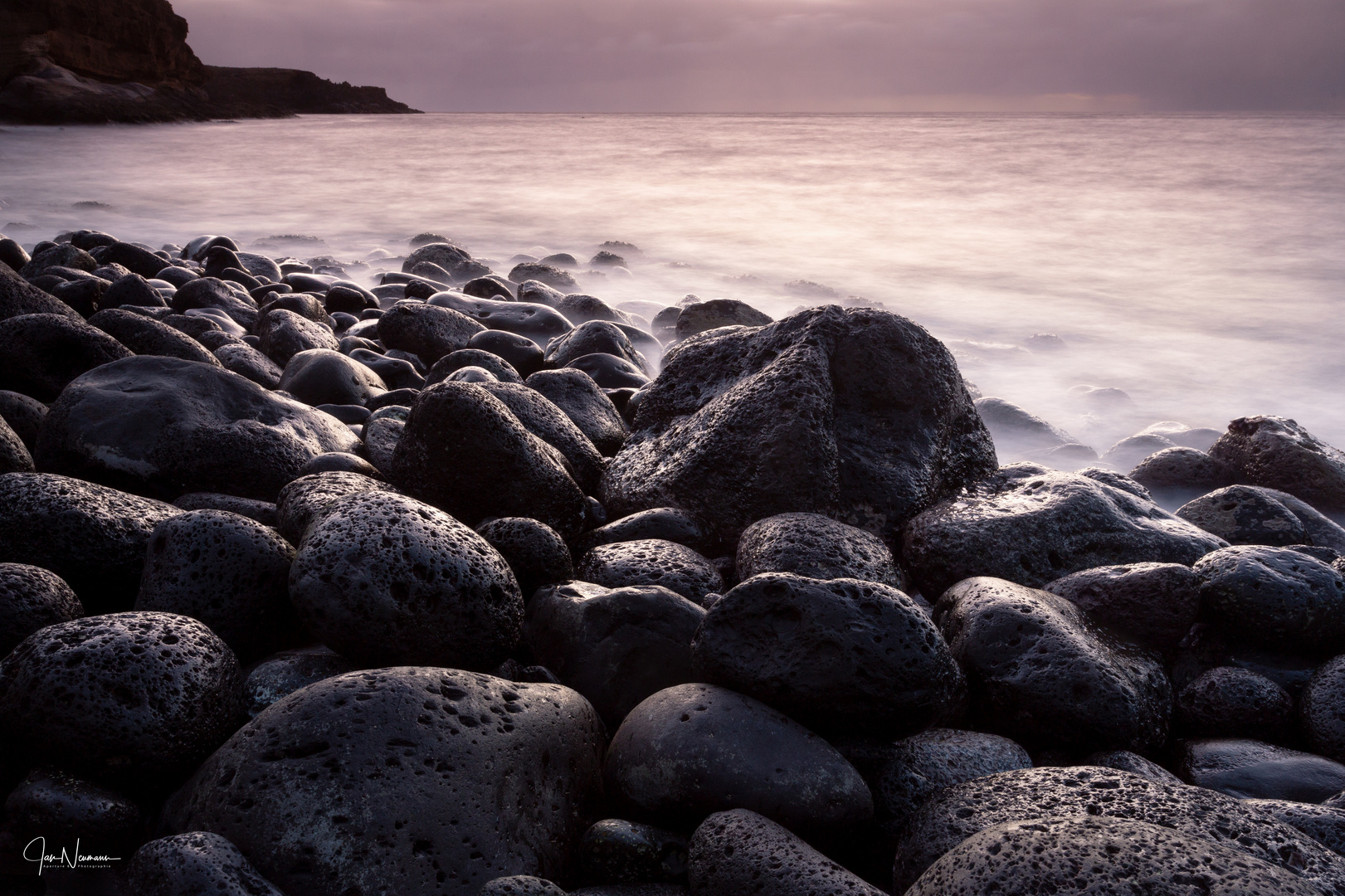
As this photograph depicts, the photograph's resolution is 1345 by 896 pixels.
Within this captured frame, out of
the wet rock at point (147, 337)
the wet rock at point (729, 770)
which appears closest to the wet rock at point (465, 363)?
the wet rock at point (147, 337)

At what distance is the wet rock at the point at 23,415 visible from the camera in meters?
3.24

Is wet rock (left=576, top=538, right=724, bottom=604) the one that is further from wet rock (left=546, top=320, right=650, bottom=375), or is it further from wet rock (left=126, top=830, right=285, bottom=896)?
wet rock (left=546, top=320, right=650, bottom=375)

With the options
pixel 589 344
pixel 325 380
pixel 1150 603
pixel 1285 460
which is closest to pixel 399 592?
pixel 1150 603

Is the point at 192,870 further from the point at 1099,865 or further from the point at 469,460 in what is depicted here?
the point at 469,460

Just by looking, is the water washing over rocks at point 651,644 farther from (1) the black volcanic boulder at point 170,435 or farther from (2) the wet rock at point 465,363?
(2) the wet rock at point 465,363

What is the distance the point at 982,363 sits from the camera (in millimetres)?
8594

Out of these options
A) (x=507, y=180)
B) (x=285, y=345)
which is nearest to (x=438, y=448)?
(x=285, y=345)

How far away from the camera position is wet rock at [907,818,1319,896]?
1333 millimetres

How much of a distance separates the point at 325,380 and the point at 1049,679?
3.73 metres

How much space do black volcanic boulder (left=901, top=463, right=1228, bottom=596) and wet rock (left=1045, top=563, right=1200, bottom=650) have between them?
0.27 meters

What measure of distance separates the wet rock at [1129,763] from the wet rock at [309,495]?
2.15m

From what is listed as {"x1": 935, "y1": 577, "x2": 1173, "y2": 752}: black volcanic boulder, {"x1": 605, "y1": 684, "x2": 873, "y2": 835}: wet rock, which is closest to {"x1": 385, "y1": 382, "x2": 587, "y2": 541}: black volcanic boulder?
{"x1": 605, "y1": 684, "x2": 873, "y2": 835}: wet rock

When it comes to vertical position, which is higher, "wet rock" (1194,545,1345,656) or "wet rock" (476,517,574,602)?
"wet rock" (476,517,574,602)

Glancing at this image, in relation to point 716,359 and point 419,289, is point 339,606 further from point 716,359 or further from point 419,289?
point 419,289
